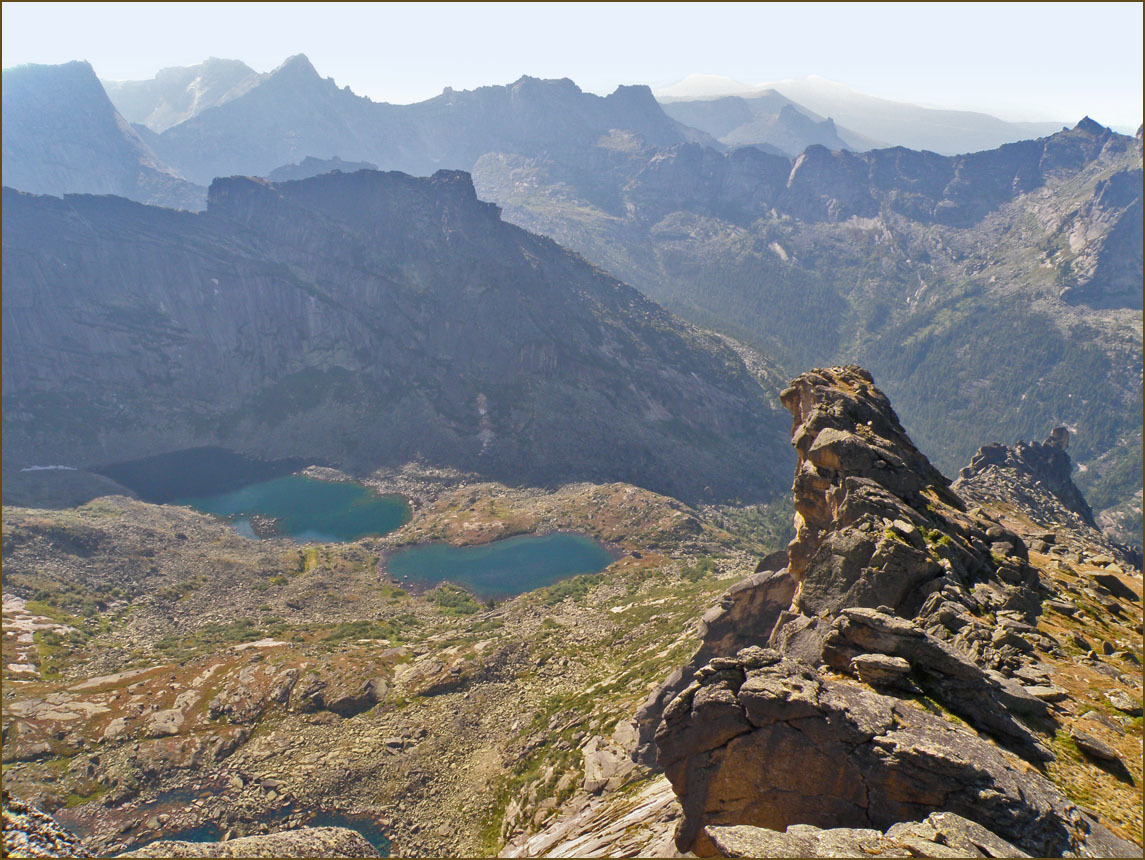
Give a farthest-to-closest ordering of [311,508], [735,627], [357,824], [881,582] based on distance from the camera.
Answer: [311,508] < [357,824] < [735,627] < [881,582]

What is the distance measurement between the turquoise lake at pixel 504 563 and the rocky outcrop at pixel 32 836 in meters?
96.9

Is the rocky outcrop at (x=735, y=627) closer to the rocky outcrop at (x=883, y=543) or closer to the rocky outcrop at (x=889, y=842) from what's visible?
the rocky outcrop at (x=883, y=543)

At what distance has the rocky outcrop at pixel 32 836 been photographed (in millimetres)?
27500

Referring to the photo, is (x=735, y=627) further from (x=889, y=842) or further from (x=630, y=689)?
(x=889, y=842)

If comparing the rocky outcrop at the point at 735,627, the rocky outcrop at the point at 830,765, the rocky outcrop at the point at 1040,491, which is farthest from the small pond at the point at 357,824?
the rocky outcrop at the point at 1040,491

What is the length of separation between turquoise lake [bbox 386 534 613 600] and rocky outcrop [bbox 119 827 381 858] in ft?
247

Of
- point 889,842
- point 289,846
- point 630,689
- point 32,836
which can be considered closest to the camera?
point 889,842

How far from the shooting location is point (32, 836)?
28.7m

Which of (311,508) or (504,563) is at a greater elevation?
(311,508)

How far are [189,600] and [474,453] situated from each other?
95.0m

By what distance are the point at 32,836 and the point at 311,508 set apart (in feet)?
493

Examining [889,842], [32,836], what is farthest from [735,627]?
[32,836]

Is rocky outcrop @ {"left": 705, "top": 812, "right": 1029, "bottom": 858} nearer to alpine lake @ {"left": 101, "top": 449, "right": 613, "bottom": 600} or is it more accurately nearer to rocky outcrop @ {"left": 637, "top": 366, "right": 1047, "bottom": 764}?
rocky outcrop @ {"left": 637, "top": 366, "right": 1047, "bottom": 764}

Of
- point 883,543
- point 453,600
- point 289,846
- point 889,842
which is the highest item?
point 883,543
